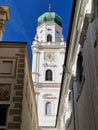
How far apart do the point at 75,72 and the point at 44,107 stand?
2925 centimetres

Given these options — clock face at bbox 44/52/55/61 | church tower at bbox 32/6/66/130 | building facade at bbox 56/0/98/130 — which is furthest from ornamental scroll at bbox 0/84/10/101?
clock face at bbox 44/52/55/61

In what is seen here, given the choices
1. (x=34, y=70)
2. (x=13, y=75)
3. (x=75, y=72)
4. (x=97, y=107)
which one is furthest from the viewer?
(x=34, y=70)

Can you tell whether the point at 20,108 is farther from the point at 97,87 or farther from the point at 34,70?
the point at 34,70

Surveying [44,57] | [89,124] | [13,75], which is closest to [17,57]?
[13,75]

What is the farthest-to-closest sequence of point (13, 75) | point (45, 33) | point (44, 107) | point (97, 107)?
point (45, 33)
point (44, 107)
point (13, 75)
point (97, 107)

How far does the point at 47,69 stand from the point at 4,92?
3685 centimetres

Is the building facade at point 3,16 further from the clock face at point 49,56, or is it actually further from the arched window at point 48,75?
the clock face at point 49,56

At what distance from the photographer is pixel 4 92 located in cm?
1448

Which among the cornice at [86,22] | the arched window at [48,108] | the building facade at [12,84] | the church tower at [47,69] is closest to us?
the cornice at [86,22]

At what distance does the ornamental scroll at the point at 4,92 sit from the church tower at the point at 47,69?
30.6 metres

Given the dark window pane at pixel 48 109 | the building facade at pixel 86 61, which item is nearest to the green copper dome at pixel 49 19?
the dark window pane at pixel 48 109

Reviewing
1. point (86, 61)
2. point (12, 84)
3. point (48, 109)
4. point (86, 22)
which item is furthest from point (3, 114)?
point (48, 109)

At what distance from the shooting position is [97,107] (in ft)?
37.5

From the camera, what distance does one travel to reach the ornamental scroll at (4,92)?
47.1ft
